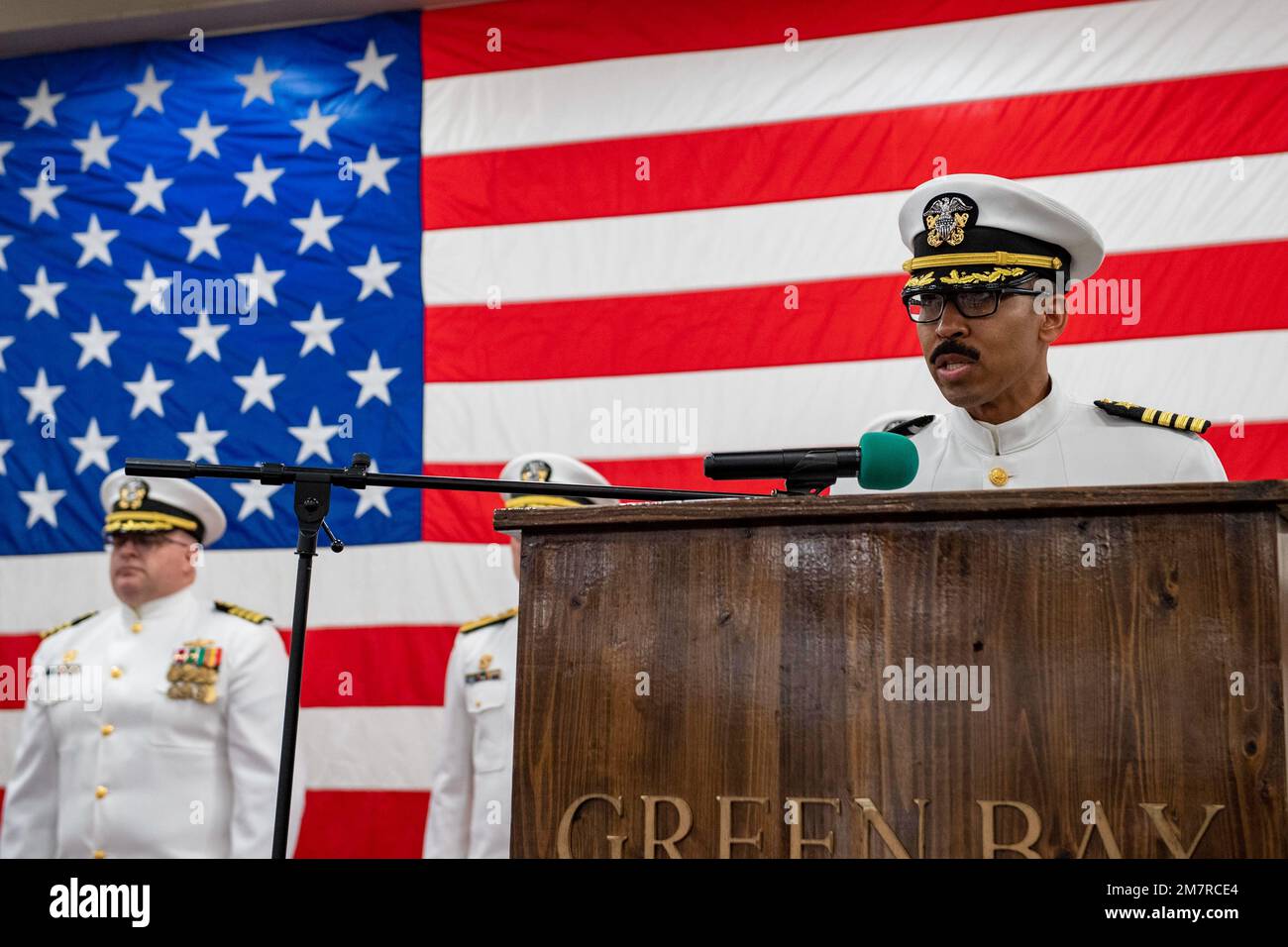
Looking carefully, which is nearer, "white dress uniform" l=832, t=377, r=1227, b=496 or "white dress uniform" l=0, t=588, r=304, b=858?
"white dress uniform" l=832, t=377, r=1227, b=496

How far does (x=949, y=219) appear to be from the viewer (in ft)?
6.31

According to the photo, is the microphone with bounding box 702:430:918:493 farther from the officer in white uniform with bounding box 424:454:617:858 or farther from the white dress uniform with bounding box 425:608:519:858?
the white dress uniform with bounding box 425:608:519:858

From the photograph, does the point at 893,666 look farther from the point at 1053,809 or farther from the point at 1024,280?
the point at 1024,280

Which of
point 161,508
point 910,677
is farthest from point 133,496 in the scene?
point 910,677

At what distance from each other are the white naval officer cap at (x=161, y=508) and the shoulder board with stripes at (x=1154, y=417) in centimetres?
258

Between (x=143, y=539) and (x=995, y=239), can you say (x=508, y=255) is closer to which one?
(x=143, y=539)

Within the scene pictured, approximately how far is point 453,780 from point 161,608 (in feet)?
3.19

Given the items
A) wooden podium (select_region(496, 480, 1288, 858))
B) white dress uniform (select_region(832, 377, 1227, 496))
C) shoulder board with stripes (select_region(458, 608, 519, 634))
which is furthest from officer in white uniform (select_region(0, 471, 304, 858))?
wooden podium (select_region(496, 480, 1288, 858))

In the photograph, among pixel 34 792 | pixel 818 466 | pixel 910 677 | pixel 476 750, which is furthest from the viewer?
pixel 34 792

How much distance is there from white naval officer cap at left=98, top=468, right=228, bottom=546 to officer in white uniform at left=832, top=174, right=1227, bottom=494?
2.38 meters

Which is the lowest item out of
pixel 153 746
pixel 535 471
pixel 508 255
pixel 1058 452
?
pixel 153 746

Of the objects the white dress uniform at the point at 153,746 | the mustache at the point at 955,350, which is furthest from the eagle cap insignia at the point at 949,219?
the white dress uniform at the point at 153,746

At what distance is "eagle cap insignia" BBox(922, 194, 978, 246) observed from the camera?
191 cm
